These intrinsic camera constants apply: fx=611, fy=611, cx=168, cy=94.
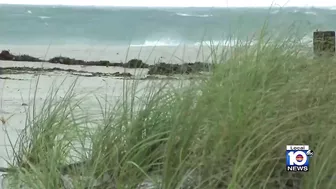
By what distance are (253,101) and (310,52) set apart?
2.01ft

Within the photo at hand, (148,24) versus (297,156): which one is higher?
(148,24)

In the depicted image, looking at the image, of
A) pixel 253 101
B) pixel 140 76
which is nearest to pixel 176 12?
pixel 140 76

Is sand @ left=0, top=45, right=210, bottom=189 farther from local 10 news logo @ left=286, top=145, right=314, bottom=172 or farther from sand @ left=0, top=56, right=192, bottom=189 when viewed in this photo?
local 10 news logo @ left=286, top=145, right=314, bottom=172

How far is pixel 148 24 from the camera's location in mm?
9031

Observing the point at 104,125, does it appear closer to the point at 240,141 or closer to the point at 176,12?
the point at 240,141

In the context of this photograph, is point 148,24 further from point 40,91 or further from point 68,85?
point 68,85

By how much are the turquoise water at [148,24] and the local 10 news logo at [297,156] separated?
932 mm

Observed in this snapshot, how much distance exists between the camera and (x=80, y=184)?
231 centimetres

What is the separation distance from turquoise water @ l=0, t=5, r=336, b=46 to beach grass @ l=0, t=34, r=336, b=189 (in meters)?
0.54

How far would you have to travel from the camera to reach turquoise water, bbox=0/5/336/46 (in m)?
3.31

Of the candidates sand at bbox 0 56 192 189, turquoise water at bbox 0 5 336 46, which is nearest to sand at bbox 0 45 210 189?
sand at bbox 0 56 192 189

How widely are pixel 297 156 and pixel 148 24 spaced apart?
7057mm

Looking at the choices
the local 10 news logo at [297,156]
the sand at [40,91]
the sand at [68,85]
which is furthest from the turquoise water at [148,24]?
the local 10 news logo at [297,156]

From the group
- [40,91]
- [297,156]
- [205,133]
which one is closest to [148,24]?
[40,91]
